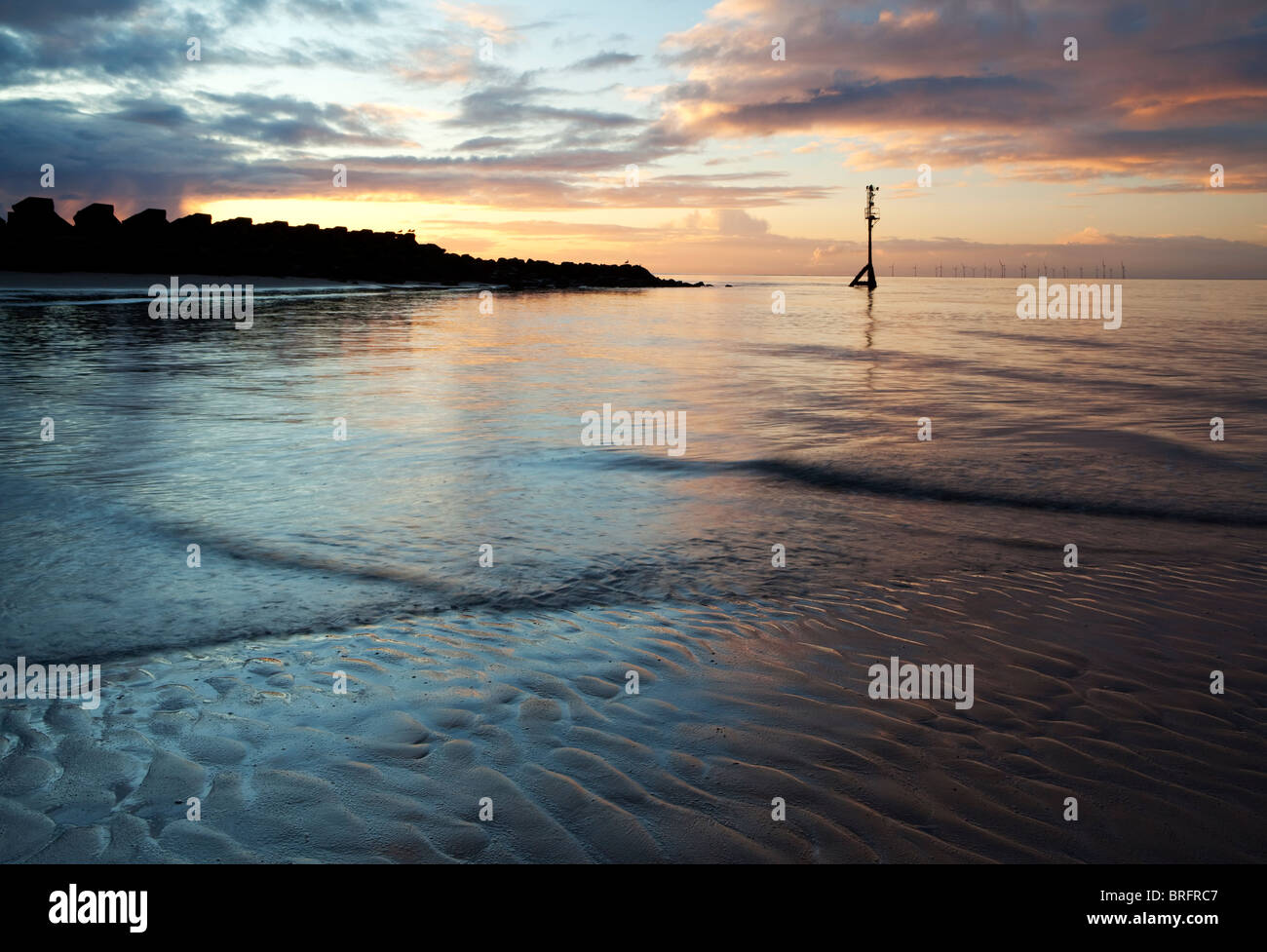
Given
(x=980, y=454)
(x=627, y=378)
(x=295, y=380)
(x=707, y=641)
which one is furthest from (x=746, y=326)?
(x=707, y=641)

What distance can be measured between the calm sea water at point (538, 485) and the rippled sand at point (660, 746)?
89 centimetres

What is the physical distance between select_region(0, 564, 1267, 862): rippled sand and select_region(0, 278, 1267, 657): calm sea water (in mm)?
892

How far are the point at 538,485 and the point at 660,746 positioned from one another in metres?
6.09

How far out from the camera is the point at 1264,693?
15.1ft

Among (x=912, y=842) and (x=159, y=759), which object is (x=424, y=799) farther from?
(x=912, y=842)

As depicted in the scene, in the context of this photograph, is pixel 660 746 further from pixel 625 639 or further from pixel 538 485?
pixel 538 485

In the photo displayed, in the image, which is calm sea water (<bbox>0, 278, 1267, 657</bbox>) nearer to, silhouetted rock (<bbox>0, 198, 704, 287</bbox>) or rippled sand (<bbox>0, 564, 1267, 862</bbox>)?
rippled sand (<bbox>0, 564, 1267, 862</bbox>)

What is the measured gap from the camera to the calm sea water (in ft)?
20.9

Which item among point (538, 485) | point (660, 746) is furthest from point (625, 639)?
point (538, 485)

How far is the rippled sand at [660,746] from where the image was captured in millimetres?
3320

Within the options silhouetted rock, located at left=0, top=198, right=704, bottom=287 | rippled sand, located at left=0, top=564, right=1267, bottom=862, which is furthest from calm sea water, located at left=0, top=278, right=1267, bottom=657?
silhouetted rock, located at left=0, top=198, right=704, bottom=287

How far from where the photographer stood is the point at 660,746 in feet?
13.2

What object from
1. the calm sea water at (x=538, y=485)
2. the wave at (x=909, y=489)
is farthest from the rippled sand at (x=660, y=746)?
the wave at (x=909, y=489)
